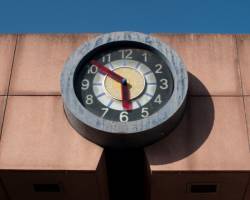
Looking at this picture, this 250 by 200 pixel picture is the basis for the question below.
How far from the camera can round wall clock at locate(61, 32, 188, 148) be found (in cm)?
1133

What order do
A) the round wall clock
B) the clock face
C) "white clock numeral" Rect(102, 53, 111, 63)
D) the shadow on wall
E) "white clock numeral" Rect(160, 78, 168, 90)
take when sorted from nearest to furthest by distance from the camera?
the round wall clock, the shadow on wall, the clock face, "white clock numeral" Rect(160, 78, 168, 90), "white clock numeral" Rect(102, 53, 111, 63)

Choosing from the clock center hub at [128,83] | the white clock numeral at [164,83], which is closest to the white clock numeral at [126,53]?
the clock center hub at [128,83]

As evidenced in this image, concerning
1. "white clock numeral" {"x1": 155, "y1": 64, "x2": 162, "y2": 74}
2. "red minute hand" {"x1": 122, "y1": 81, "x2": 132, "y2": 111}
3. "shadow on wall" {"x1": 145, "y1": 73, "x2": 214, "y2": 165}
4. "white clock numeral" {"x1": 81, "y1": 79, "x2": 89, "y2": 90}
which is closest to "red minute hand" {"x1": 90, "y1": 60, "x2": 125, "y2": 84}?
"red minute hand" {"x1": 122, "y1": 81, "x2": 132, "y2": 111}

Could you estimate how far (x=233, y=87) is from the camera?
12328 mm

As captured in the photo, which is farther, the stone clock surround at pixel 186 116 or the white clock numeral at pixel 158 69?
the white clock numeral at pixel 158 69

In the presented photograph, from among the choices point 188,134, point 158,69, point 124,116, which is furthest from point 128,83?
point 188,134

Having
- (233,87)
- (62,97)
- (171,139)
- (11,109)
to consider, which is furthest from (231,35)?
(11,109)

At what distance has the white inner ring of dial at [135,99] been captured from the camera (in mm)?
11734

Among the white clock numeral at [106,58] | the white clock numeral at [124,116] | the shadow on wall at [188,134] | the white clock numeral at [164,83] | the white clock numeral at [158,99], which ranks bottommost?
the shadow on wall at [188,134]

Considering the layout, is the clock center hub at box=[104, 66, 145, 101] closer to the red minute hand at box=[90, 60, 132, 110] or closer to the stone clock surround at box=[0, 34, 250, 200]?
the red minute hand at box=[90, 60, 132, 110]

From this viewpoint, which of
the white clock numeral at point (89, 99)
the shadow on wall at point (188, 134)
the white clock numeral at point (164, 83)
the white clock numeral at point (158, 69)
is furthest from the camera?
the white clock numeral at point (158, 69)

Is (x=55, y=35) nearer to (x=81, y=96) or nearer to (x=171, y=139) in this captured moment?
(x=81, y=96)

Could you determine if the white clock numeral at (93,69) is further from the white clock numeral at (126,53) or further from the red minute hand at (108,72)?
the white clock numeral at (126,53)

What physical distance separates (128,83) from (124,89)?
0.55 feet
